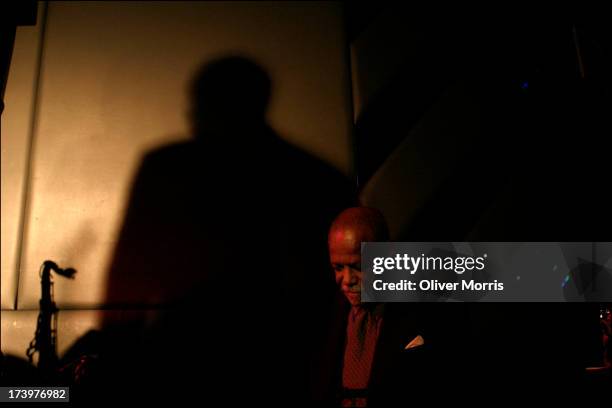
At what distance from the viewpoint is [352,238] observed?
1.17 meters

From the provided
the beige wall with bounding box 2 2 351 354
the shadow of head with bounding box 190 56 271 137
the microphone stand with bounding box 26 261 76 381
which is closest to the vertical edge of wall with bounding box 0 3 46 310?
the beige wall with bounding box 2 2 351 354

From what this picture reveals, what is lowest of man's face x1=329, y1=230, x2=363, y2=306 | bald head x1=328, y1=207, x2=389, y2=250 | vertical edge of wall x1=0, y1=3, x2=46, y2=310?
man's face x1=329, y1=230, x2=363, y2=306

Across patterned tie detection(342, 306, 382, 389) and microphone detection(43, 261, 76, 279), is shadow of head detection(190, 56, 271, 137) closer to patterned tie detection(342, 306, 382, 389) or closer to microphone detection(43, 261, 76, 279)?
microphone detection(43, 261, 76, 279)

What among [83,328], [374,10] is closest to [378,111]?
[374,10]

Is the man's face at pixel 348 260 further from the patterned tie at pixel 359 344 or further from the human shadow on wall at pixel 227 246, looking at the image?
the human shadow on wall at pixel 227 246

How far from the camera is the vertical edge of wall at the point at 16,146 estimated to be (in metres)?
1.70

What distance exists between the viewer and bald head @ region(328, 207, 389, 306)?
1.17 meters

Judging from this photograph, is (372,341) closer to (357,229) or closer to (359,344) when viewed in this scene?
(359,344)

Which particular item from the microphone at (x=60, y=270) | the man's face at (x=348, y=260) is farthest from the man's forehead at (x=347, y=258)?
the microphone at (x=60, y=270)

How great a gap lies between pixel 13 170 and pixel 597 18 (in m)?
2.75

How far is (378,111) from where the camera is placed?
6.07 feet

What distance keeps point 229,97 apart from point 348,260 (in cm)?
101

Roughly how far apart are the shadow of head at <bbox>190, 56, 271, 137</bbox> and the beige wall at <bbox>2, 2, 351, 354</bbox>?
5 cm

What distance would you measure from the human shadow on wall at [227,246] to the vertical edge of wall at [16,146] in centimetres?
43
